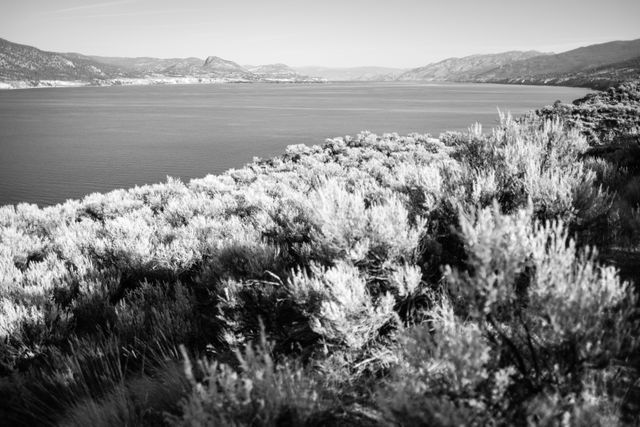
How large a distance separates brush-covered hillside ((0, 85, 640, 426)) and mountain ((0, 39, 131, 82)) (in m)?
191

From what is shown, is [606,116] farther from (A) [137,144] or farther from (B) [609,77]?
(B) [609,77]

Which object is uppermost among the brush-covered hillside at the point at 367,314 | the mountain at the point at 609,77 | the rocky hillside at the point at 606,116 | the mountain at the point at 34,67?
the mountain at the point at 34,67

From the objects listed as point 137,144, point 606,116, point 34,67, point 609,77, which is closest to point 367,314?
point 606,116

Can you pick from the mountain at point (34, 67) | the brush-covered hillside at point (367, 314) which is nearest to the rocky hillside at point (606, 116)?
the brush-covered hillside at point (367, 314)

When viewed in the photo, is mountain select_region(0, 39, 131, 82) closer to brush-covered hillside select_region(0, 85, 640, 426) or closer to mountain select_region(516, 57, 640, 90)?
brush-covered hillside select_region(0, 85, 640, 426)

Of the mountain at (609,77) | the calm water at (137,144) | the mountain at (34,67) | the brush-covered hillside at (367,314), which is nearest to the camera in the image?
the brush-covered hillside at (367,314)

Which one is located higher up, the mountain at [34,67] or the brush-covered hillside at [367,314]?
the mountain at [34,67]

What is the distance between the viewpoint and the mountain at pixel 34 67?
516ft

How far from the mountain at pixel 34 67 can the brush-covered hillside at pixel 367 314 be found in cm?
19093

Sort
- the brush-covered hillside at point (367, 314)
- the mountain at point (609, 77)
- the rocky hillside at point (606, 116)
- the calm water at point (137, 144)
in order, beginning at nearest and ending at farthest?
the brush-covered hillside at point (367, 314)
the rocky hillside at point (606, 116)
the calm water at point (137, 144)
the mountain at point (609, 77)

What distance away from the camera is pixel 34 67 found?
172500 millimetres

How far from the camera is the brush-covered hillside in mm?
1822

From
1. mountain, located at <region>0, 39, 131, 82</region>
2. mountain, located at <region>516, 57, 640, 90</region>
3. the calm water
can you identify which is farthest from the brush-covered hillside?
mountain, located at <region>0, 39, 131, 82</region>

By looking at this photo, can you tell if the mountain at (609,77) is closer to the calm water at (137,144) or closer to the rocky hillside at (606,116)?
the rocky hillside at (606,116)
